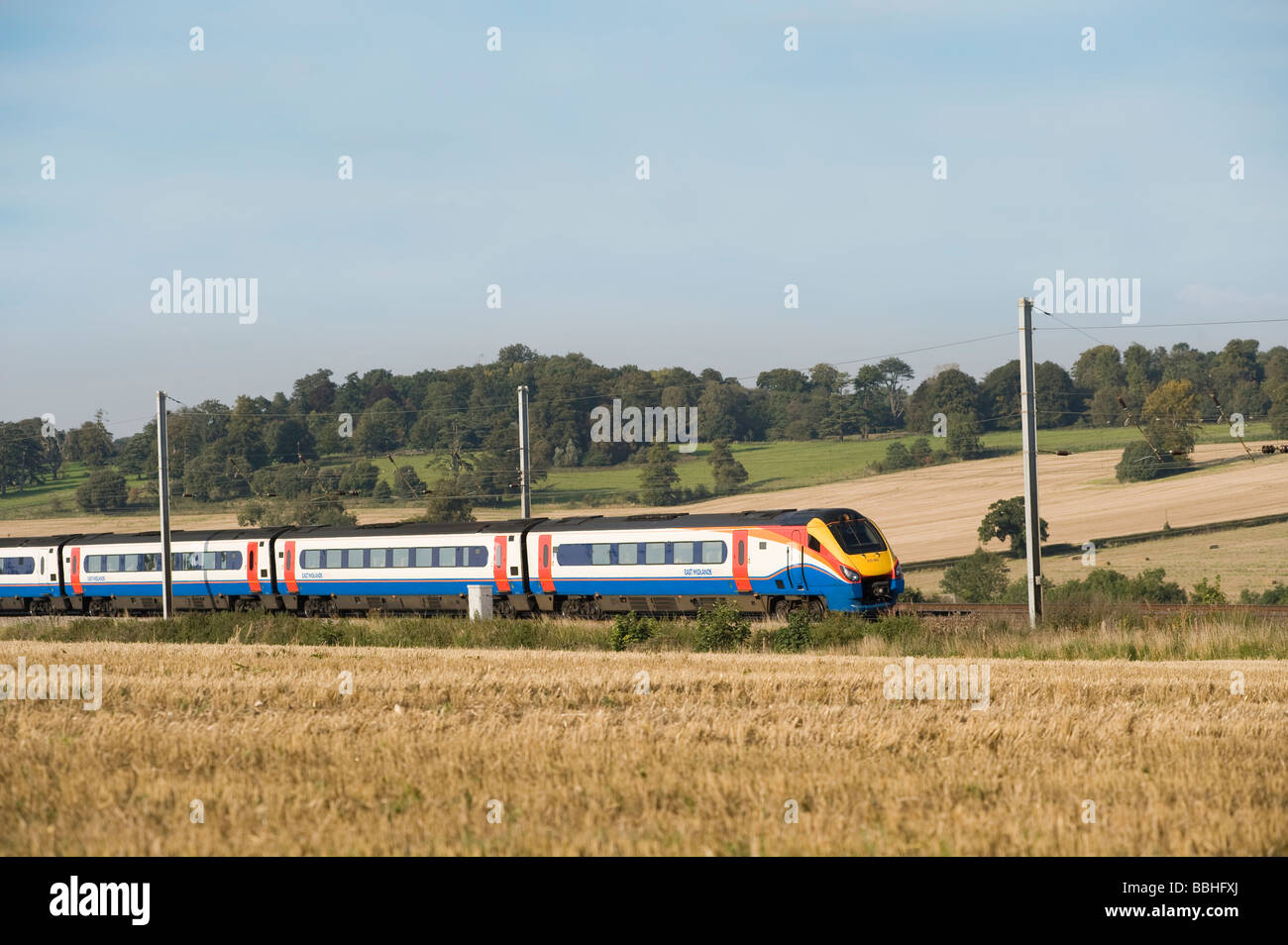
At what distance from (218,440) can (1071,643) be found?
4306 inches

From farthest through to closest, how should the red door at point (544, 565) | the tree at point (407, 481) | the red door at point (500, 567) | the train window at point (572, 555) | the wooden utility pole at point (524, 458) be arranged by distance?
1. the tree at point (407, 481)
2. the wooden utility pole at point (524, 458)
3. the red door at point (500, 567)
4. the red door at point (544, 565)
5. the train window at point (572, 555)

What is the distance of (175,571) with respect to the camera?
49719 millimetres

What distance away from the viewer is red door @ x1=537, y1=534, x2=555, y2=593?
39.5 meters

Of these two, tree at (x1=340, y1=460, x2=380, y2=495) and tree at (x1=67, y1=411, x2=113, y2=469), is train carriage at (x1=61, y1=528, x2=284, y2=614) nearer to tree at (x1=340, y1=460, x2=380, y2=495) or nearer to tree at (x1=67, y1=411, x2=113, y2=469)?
tree at (x1=340, y1=460, x2=380, y2=495)

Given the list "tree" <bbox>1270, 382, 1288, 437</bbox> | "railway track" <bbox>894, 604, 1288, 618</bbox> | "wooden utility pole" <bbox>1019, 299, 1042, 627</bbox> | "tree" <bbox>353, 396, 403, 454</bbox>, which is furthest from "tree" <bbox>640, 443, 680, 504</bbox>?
"wooden utility pole" <bbox>1019, 299, 1042, 627</bbox>

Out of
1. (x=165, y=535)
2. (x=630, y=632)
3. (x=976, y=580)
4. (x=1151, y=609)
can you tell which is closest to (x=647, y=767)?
(x=630, y=632)

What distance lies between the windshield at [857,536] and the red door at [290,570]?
20.6m

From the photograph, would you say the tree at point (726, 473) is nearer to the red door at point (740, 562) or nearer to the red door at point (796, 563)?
the red door at point (740, 562)

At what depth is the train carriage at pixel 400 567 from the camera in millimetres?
40781

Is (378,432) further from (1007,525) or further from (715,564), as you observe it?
(715,564)

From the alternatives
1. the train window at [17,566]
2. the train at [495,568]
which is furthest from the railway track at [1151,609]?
the train window at [17,566]

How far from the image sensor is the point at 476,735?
12.8 meters

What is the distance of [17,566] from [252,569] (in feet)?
44.1


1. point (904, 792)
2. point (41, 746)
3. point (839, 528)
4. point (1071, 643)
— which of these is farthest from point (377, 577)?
point (904, 792)
